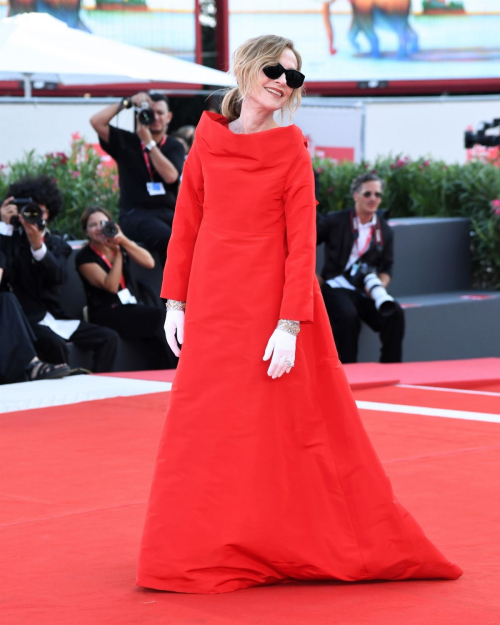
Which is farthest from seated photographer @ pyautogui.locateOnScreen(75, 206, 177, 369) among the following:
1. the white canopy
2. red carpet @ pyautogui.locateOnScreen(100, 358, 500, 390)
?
the white canopy

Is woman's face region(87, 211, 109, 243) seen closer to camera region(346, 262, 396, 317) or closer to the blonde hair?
camera region(346, 262, 396, 317)

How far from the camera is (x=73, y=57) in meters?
7.30

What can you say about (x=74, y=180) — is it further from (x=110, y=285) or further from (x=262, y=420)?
(x=262, y=420)

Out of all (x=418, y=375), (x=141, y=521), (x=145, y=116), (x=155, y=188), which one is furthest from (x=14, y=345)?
(x=141, y=521)

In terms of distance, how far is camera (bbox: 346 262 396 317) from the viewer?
780cm

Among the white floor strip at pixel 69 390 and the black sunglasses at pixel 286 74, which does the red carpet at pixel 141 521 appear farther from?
the black sunglasses at pixel 286 74

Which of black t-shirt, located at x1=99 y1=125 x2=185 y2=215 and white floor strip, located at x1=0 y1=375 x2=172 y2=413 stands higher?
black t-shirt, located at x1=99 y1=125 x2=185 y2=215

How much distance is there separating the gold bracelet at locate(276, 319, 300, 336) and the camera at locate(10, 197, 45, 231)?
12.4 feet

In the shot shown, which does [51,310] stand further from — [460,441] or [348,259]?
[460,441]

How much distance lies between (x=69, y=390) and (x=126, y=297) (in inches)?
49.1

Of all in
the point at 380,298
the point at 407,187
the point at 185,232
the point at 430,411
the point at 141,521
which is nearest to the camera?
the point at 185,232

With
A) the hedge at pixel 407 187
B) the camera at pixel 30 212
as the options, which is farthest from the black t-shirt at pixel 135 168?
the camera at pixel 30 212

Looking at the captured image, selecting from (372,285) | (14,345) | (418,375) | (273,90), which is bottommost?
(418,375)

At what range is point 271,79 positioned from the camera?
3.13 metres
